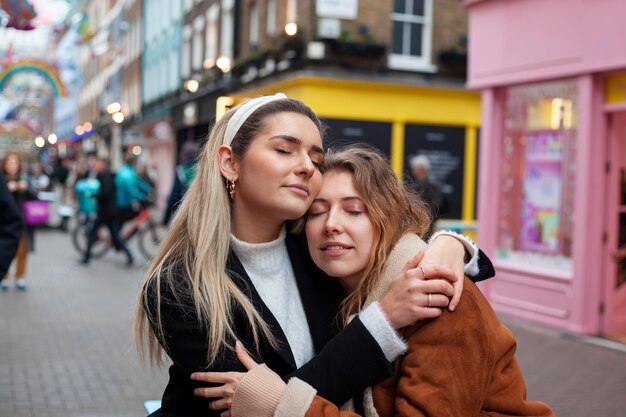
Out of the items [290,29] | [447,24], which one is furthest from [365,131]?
[447,24]

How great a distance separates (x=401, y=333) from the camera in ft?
7.15

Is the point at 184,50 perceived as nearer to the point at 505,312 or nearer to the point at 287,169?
the point at 505,312

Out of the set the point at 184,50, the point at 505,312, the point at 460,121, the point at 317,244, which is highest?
the point at 184,50

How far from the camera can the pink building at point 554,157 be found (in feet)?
29.8

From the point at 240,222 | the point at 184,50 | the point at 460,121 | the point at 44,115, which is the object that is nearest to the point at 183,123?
the point at 184,50

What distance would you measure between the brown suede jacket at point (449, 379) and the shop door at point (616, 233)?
24.1 ft

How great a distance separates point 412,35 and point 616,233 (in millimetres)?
11446

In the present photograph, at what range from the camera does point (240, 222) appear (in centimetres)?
249

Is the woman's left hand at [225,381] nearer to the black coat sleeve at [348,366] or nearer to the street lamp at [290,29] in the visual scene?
the black coat sleeve at [348,366]

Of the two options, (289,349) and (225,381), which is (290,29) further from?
(225,381)

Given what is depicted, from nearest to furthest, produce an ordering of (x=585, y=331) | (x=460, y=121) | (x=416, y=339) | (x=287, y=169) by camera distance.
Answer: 1. (x=416, y=339)
2. (x=287, y=169)
3. (x=585, y=331)
4. (x=460, y=121)

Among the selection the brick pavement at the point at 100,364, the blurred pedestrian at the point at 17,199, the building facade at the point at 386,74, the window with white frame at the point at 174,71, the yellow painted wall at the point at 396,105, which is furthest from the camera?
the window with white frame at the point at 174,71

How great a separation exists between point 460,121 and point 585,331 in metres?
11.4

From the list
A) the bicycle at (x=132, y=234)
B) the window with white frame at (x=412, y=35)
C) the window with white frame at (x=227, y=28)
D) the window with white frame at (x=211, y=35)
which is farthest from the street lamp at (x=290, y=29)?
the window with white frame at (x=211, y=35)
